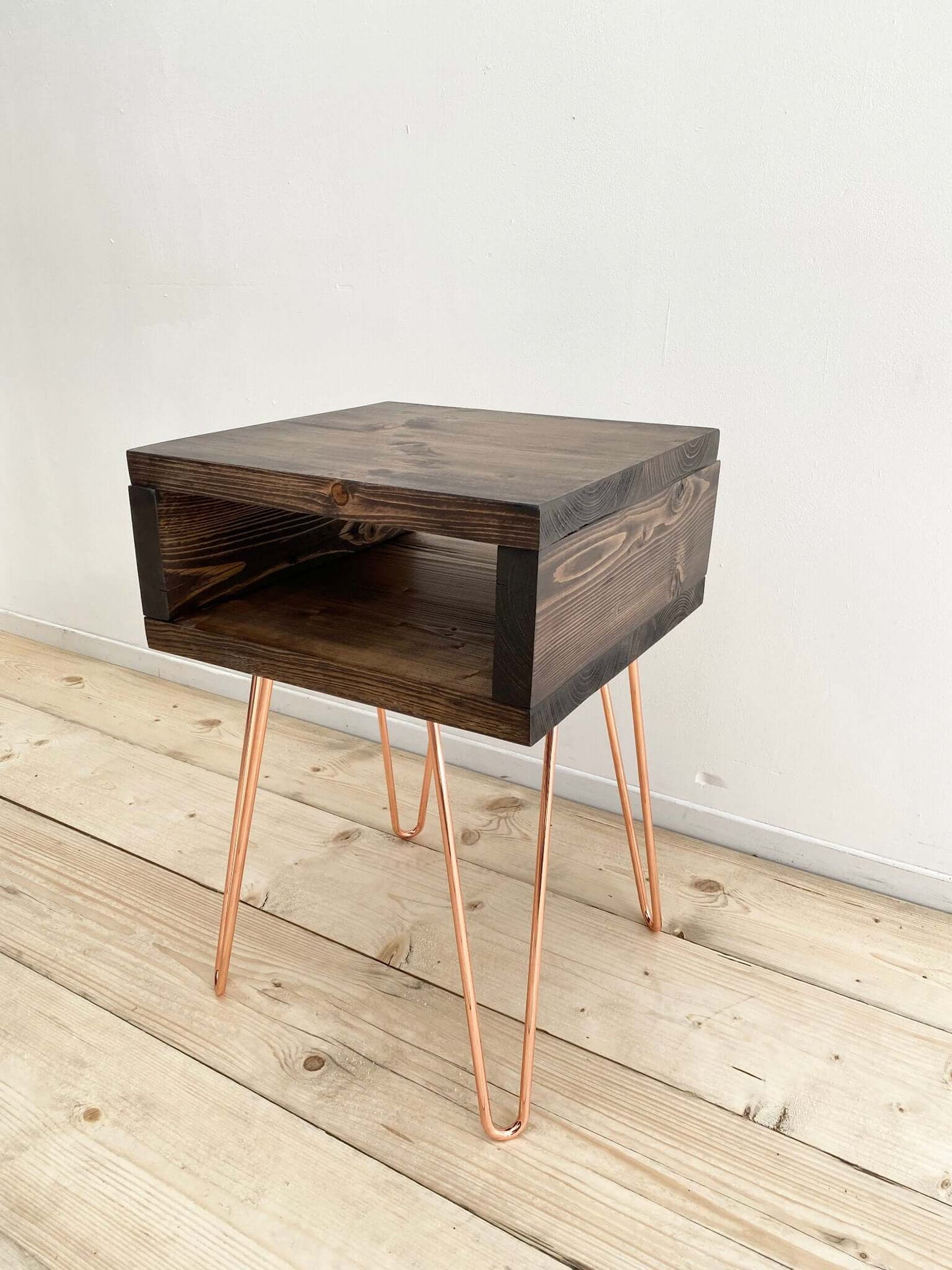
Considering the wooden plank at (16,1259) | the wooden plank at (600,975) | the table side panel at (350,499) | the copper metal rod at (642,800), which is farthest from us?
the copper metal rod at (642,800)

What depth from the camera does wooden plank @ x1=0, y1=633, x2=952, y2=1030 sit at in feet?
3.91

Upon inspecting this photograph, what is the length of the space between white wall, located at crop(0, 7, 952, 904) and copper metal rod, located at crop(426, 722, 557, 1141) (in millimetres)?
578

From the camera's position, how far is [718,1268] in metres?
0.80

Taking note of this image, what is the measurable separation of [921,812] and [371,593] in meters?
0.80

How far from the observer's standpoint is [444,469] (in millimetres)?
782

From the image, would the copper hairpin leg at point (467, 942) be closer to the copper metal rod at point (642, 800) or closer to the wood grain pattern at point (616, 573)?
the wood grain pattern at point (616, 573)

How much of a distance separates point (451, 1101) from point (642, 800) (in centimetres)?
40

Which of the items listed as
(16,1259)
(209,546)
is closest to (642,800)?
(209,546)

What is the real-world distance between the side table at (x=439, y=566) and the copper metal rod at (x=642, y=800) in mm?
10

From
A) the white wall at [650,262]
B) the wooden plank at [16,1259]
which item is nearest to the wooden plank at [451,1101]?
the wooden plank at [16,1259]

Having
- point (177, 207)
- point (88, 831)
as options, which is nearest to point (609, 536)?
point (88, 831)

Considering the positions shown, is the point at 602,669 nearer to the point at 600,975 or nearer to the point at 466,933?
the point at 466,933

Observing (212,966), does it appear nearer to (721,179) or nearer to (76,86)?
(721,179)

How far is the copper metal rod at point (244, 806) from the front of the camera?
0.98m
